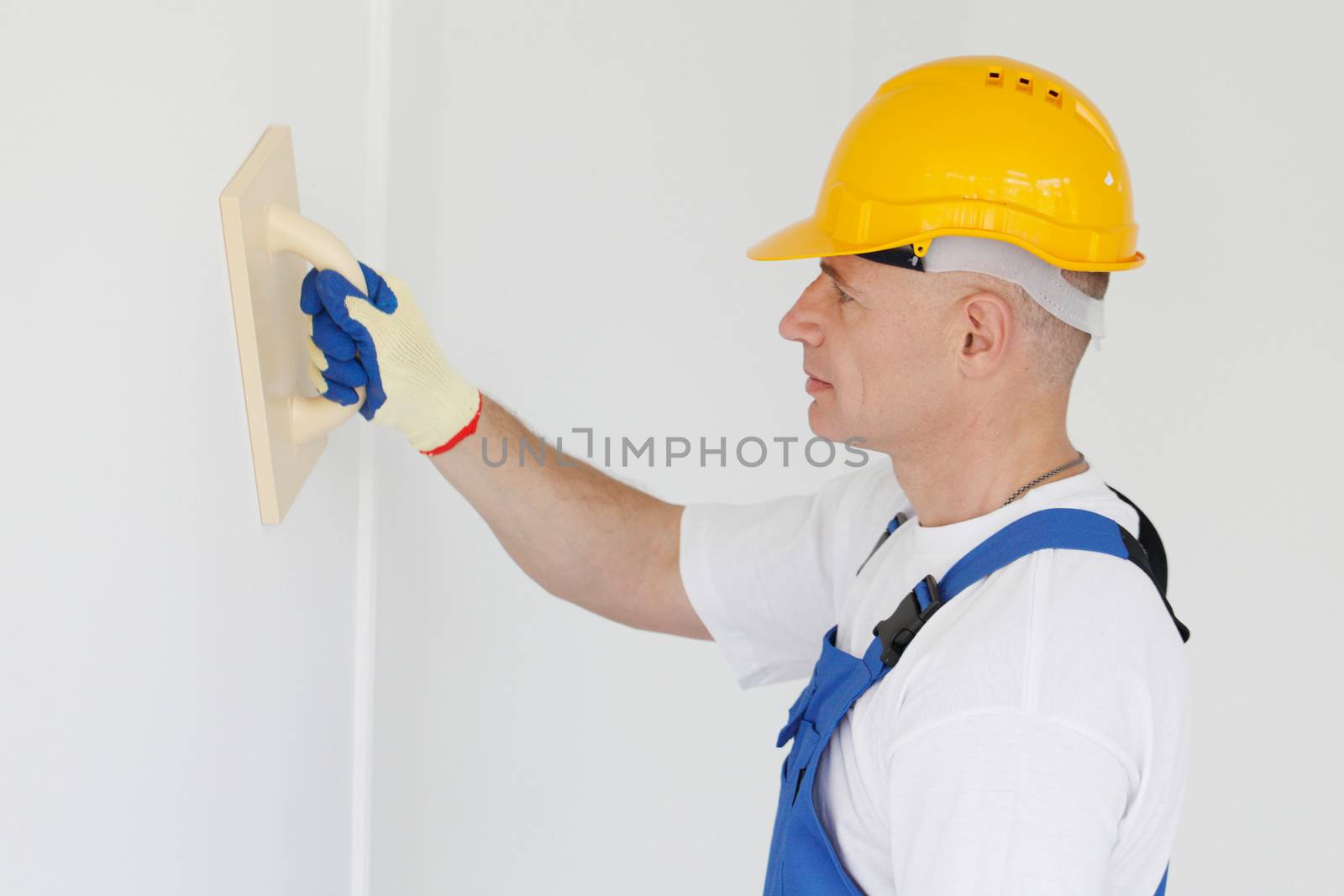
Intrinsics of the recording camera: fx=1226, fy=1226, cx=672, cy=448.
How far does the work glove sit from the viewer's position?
4.79 ft

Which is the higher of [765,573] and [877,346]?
[877,346]

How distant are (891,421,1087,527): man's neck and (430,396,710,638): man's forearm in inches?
19.6

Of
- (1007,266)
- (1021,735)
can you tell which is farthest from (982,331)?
(1021,735)

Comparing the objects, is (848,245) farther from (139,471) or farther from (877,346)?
(139,471)

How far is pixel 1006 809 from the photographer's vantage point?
1.15 metres

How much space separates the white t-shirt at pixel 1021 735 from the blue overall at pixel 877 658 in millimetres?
17

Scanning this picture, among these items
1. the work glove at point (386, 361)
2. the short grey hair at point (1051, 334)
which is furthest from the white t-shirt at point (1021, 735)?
the work glove at point (386, 361)

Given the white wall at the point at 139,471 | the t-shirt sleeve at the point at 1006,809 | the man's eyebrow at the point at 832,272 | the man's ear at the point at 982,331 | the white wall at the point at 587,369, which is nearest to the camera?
the white wall at the point at 139,471

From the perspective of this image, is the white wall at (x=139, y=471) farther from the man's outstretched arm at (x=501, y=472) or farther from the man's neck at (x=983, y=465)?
the man's neck at (x=983, y=465)

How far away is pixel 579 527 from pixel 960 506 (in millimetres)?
595

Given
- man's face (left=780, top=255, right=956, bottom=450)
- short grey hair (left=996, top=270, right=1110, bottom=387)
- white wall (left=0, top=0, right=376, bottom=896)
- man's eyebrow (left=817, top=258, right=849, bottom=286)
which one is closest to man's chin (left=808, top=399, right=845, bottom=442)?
man's face (left=780, top=255, right=956, bottom=450)

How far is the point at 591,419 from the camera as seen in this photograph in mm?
2410

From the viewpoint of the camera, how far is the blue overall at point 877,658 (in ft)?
4.40

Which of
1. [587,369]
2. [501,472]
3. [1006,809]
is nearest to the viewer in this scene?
[1006,809]
